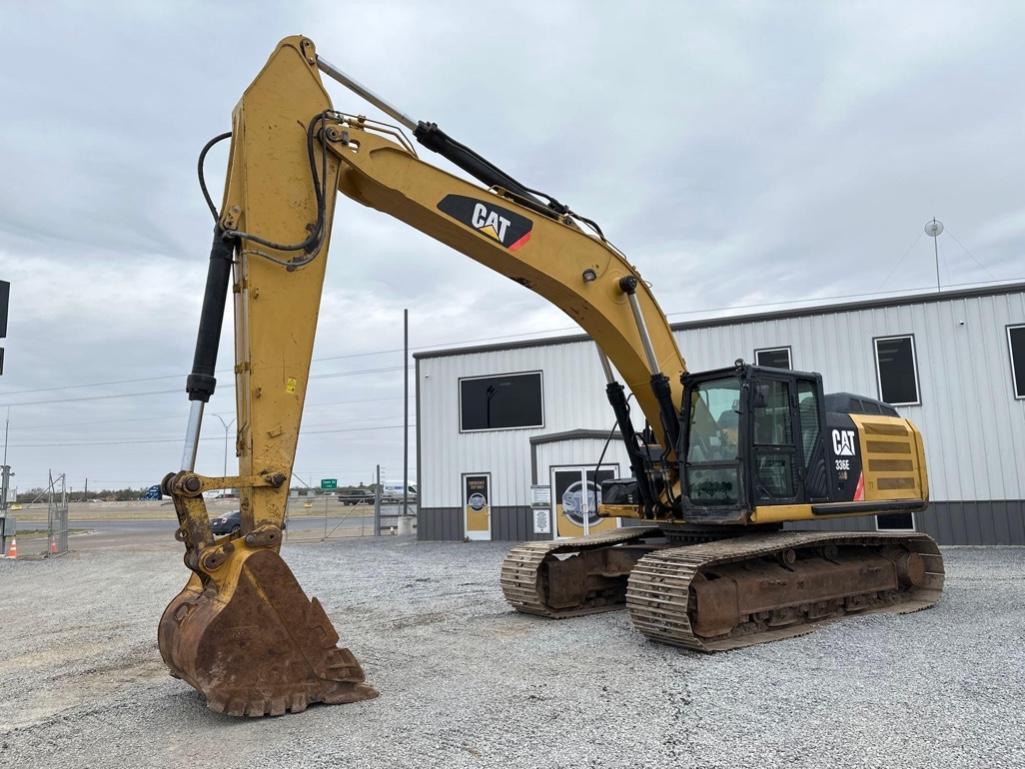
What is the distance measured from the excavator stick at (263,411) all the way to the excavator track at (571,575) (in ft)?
13.0

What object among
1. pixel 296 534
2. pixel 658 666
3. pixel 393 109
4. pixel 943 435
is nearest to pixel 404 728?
pixel 658 666

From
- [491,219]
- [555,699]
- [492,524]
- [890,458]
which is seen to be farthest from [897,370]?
[555,699]

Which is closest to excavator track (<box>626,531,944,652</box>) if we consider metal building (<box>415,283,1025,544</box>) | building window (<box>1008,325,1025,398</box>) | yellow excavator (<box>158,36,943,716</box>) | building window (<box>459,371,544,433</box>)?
yellow excavator (<box>158,36,943,716</box>)

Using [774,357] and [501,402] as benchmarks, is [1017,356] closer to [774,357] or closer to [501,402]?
[774,357]

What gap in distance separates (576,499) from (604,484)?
9.97 m

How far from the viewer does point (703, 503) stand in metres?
8.66

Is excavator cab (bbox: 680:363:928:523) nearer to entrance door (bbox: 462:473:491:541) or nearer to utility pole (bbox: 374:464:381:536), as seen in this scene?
entrance door (bbox: 462:473:491:541)

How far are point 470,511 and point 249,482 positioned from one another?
57.2ft

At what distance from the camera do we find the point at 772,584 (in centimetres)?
836

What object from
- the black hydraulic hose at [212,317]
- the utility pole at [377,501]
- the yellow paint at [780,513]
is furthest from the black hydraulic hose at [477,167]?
the utility pole at [377,501]

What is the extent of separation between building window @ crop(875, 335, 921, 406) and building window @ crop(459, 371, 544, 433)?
8823 mm

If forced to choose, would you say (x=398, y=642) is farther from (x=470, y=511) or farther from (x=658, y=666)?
(x=470, y=511)

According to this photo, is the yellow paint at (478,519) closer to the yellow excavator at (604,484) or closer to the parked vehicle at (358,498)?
the parked vehicle at (358,498)

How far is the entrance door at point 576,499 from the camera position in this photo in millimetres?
20062
